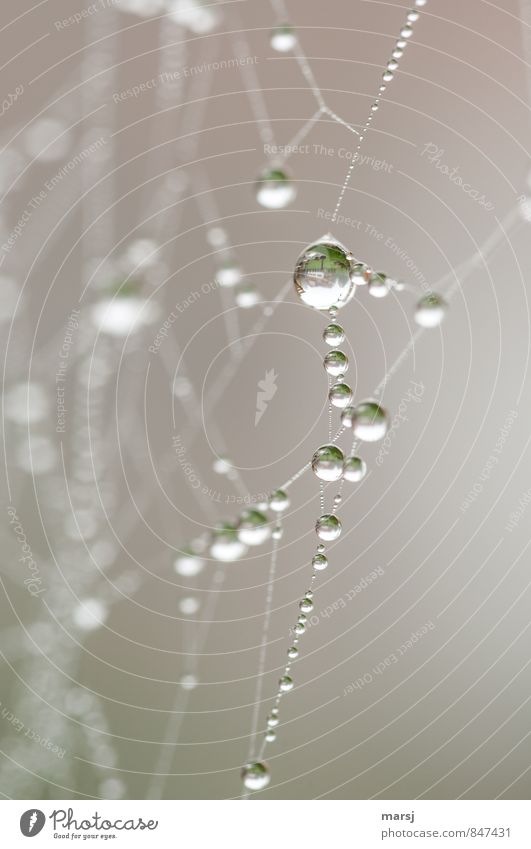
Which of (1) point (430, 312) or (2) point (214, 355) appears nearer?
(1) point (430, 312)

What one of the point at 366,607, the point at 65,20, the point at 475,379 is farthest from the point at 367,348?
the point at 65,20

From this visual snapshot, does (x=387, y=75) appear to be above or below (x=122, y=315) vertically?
above

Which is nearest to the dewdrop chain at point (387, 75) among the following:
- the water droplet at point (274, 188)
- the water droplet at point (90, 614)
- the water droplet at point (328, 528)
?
the water droplet at point (274, 188)

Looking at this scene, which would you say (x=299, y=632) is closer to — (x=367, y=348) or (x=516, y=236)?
(x=367, y=348)

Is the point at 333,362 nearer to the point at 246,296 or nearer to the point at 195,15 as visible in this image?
the point at 246,296
